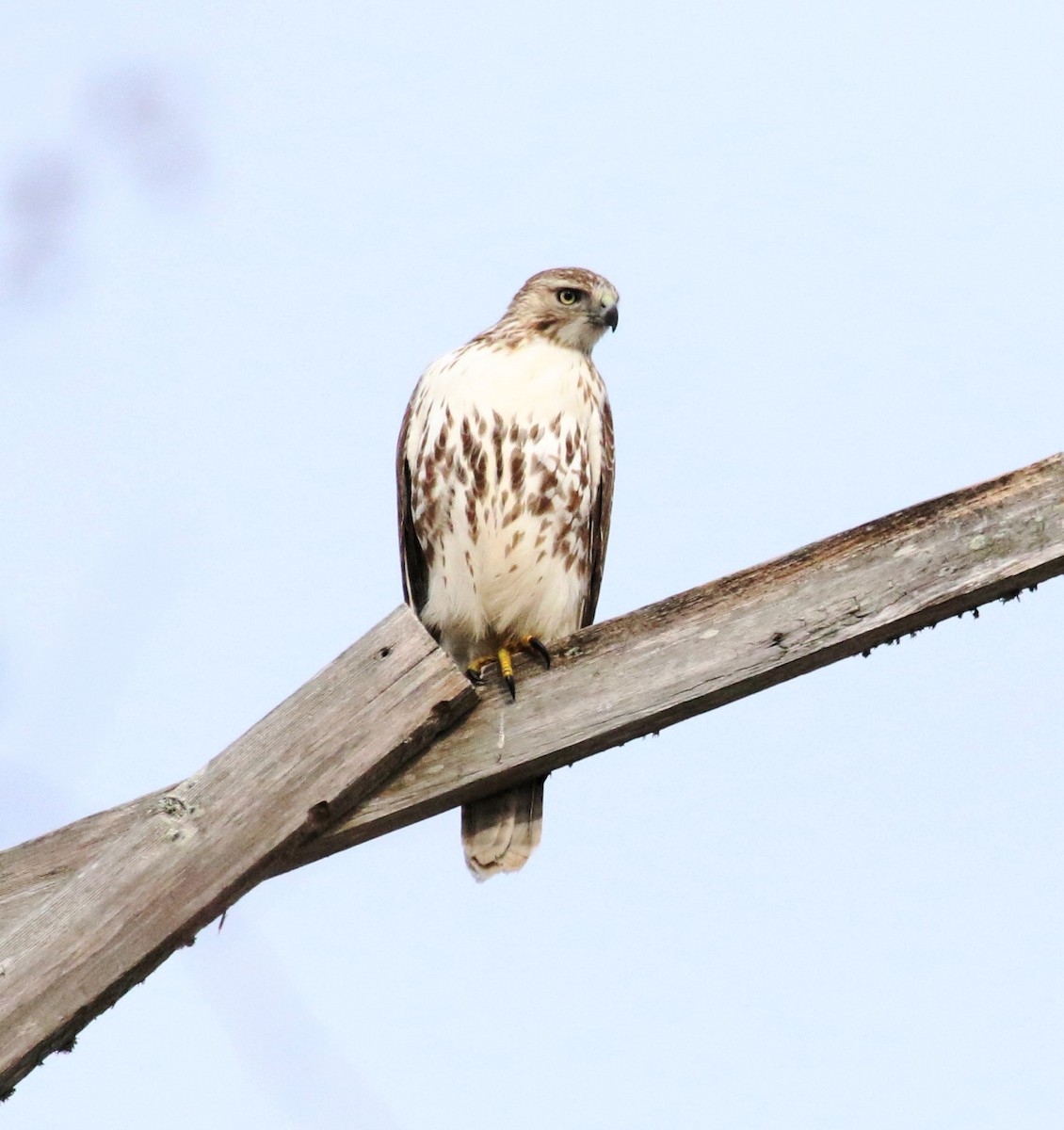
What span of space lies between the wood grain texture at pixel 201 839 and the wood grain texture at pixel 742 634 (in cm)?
7

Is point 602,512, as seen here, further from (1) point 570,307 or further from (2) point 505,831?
(2) point 505,831

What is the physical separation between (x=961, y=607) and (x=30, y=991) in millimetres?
1556

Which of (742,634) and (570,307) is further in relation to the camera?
(570,307)

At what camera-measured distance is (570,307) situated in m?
4.99

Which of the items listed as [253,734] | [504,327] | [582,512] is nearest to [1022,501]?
[253,734]

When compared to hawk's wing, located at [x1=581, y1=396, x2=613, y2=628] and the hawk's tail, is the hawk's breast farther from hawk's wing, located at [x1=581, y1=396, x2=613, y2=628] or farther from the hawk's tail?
the hawk's tail

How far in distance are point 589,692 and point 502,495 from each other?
1.68 m

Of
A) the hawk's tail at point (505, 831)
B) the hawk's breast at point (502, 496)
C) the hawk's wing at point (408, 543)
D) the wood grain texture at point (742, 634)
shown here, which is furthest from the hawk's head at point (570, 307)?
the wood grain texture at point (742, 634)

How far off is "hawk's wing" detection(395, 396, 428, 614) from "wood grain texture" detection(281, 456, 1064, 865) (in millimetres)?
1849

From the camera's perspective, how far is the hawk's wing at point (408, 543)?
4.53m

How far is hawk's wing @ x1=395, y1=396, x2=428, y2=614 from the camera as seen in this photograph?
4.53 meters

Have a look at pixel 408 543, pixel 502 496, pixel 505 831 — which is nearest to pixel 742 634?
pixel 505 831

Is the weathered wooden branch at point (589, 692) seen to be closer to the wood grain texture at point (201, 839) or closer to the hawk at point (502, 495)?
the wood grain texture at point (201, 839)

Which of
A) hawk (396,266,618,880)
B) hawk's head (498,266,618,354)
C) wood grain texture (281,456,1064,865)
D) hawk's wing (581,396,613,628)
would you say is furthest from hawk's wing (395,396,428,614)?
wood grain texture (281,456,1064,865)
